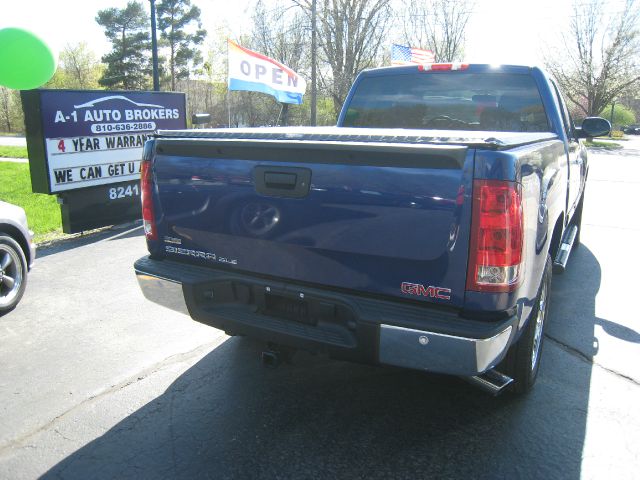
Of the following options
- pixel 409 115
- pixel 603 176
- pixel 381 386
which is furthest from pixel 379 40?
pixel 381 386

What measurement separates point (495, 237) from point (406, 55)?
63.9 feet

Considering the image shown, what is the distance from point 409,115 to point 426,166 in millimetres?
2723

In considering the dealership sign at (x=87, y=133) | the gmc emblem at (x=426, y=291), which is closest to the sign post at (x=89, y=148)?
the dealership sign at (x=87, y=133)

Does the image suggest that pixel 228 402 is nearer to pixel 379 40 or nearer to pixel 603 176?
pixel 603 176

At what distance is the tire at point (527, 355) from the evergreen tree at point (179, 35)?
53919 millimetres

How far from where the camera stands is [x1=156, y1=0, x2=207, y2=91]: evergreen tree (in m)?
53.2

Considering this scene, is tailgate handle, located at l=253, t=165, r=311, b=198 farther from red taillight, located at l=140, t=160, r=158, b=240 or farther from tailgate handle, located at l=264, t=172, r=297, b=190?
red taillight, located at l=140, t=160, r=158, b=240

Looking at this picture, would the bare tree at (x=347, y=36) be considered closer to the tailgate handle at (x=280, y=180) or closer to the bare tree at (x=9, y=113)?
the tailgate handle at (x=280, y=180)

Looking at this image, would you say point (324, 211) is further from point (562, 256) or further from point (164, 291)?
point (562, 256)

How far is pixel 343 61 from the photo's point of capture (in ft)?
103

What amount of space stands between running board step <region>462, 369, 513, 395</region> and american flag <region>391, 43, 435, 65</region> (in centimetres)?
1787

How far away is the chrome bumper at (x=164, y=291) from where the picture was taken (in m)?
3.10

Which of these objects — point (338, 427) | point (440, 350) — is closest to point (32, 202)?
point (338, 427)

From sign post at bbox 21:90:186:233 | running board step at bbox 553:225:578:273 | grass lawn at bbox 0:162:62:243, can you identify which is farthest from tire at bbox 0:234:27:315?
running board step at bbox 553:225:578:273
